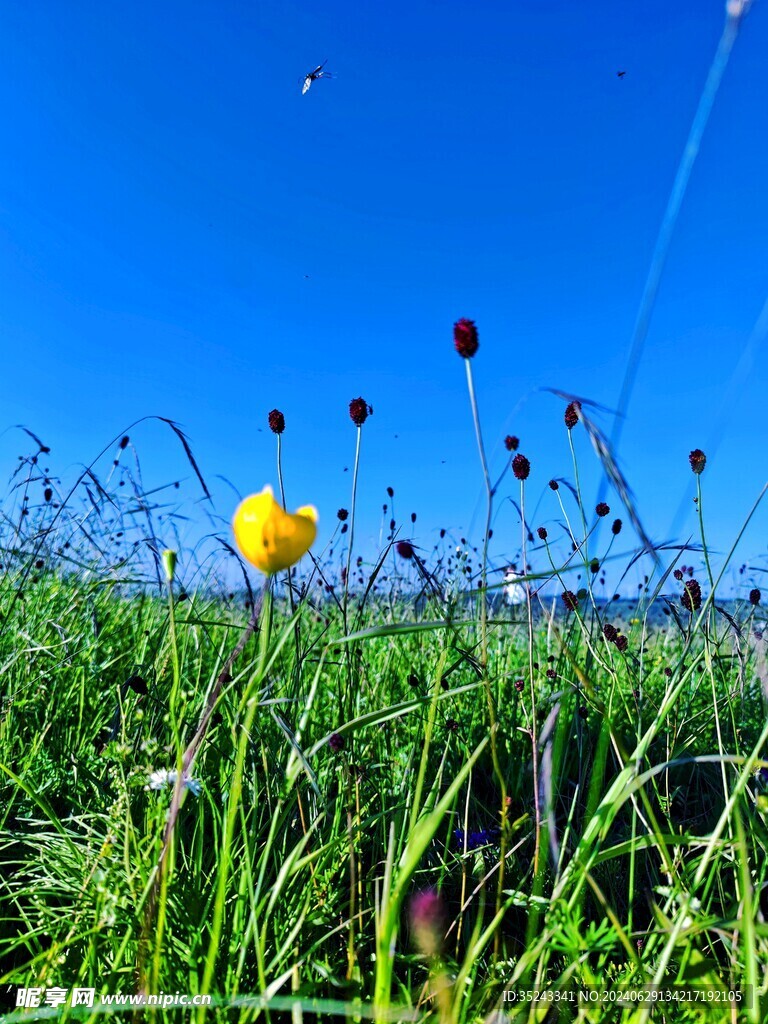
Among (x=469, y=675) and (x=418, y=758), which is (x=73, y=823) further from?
(x=469, y=675)

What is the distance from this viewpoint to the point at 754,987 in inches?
32.2

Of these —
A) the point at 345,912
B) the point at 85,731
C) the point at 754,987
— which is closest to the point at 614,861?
the point at 345,912

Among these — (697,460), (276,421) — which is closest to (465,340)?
(276,421)

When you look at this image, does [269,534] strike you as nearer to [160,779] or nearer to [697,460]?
[160,779]

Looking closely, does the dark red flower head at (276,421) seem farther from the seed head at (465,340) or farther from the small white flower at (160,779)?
the small white flower at (160,779)

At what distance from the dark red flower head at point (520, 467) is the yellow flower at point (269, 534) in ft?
2.37

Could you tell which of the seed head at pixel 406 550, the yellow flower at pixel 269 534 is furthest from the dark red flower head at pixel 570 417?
the yellow flower at pixel 269 534

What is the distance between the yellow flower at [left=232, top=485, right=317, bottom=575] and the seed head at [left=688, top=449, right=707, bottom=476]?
111 centimetres

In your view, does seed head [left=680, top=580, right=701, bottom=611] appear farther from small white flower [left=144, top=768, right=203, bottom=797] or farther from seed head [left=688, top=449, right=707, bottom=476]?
small white flower [left=144, top=768, right=203, bottom=797]

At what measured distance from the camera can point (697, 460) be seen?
5.45 feet

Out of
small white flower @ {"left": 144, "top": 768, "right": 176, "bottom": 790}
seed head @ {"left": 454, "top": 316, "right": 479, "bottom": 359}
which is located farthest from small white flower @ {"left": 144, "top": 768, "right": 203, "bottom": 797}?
seed head @ {"left": 454, "top": 316, "right": 479, "bottom": 359}

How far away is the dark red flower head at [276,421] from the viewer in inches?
58.9

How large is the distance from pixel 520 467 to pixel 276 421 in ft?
1.89

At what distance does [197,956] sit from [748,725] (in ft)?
6.59
